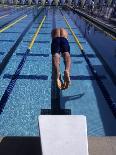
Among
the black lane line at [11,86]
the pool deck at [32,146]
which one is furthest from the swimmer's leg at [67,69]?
the black lane line at [11,86]

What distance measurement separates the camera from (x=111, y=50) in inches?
353

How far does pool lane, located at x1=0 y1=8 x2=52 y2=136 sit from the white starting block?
4.18ft

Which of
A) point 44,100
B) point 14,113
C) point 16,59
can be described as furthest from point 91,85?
point 16,59

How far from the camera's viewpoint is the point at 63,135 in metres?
2.71

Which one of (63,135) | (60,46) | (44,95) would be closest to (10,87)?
(44,95)

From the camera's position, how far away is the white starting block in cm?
263

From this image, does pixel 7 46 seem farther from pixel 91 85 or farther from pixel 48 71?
pixel 91 85

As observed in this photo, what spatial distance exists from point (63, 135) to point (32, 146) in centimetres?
49

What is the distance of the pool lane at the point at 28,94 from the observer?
166 inches

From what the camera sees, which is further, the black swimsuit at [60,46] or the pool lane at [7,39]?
the pool lane at [7,39]

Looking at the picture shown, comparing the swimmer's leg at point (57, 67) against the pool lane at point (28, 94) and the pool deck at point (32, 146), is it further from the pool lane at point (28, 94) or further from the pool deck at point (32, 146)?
the pool deck at point (32, 146)

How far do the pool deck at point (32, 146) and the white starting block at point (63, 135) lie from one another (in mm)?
342

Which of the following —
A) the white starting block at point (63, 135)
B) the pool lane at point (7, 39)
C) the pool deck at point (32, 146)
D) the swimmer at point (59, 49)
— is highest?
the swimmer at point (59, 49)

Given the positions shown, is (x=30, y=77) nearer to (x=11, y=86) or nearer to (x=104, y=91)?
(x=11, y=86)
